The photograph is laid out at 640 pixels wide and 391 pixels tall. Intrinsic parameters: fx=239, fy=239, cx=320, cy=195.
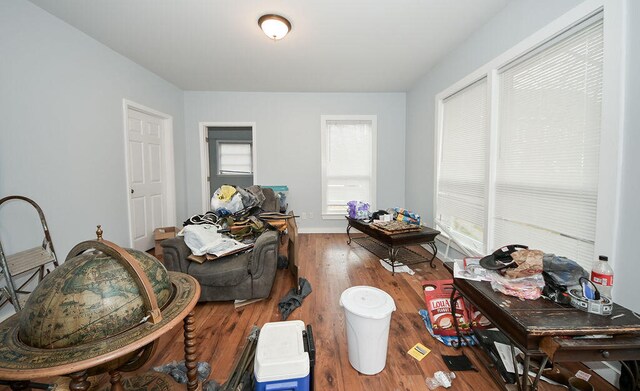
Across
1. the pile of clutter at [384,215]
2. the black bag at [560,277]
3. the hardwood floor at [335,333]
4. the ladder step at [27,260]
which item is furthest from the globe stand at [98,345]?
the pile of clutter at [384,215]

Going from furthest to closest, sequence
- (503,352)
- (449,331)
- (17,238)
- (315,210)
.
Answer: (315,210) → (17,238) → (449,331) → (503,352)

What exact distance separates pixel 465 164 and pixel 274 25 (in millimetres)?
2508

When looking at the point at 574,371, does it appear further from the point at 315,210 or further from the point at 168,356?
the point at 315,210

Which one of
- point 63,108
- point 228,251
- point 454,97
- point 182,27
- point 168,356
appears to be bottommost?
point 168,356

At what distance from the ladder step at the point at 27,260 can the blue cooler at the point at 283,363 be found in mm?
1973

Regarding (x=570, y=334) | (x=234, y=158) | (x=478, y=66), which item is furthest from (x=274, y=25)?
(x=234, y=158)

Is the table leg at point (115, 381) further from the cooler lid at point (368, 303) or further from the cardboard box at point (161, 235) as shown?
the cardboard box at point (161, 235)

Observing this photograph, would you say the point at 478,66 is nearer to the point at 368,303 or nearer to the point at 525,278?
the point at 525,278

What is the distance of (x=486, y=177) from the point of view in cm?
237

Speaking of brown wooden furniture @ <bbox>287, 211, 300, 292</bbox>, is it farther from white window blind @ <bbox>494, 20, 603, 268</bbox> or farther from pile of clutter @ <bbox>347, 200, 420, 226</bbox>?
white window blind @ <bbox>494, 20, 603, 268</bbox>

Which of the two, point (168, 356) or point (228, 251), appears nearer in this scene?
point (168, 356)

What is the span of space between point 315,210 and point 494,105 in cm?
310

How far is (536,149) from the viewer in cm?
190

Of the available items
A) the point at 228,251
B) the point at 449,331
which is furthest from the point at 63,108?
the point at 449,331
